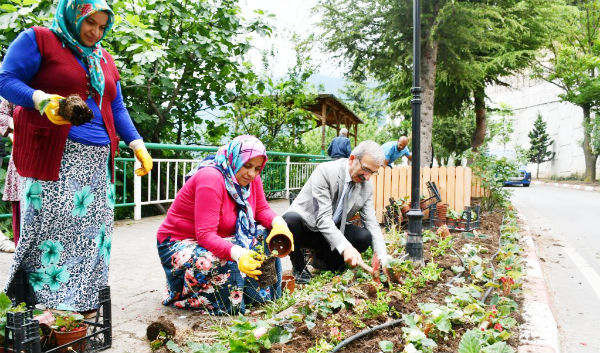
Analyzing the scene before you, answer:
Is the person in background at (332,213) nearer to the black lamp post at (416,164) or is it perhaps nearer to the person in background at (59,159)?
the black lamp post at (416,164)

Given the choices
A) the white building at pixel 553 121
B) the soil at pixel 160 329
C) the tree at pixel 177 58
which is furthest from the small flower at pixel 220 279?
the white building at pixel 553 121

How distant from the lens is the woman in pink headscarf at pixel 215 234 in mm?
2783

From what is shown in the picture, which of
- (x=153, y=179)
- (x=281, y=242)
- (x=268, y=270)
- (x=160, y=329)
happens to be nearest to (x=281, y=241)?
(x=281, y=242)

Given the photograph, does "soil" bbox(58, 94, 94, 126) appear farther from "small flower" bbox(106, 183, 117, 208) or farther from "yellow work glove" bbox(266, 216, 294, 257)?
"yellow work glove" bbox(266, 216, 294, 257)

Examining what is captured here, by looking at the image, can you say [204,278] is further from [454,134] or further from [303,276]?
[454,134]

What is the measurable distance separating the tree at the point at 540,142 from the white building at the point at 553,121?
20.5 inches

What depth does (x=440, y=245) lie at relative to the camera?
4840mm

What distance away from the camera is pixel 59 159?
236 centimetres

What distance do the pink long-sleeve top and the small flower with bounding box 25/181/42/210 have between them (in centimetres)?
83

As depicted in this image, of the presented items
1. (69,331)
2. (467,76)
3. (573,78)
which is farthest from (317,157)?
(573,78)

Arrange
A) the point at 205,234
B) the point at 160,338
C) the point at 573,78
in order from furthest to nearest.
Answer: the point at 573,78
the point at 205,234
the point at 160,338

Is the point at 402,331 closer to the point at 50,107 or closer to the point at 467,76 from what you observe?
the point at 50,107

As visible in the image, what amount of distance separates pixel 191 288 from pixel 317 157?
10.7 metres

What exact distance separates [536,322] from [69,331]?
273 centimetres
